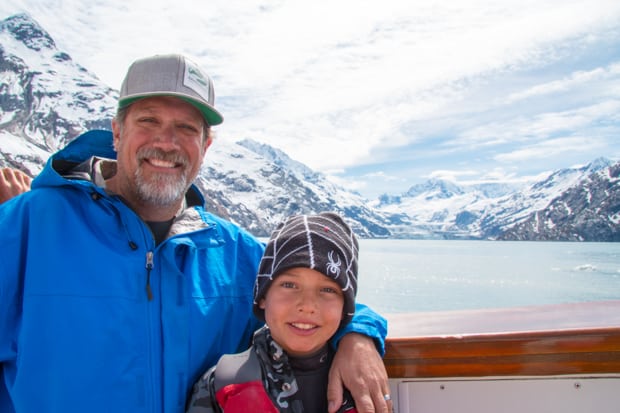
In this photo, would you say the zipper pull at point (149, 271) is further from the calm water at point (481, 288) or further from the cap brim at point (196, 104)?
the calm water at point (481, 288)

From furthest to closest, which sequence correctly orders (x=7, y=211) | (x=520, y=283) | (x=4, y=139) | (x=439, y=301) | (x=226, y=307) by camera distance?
(x=4, y=139) < (x=520, y=283) < (x=439, y=301) < (x=226, y=307) < (x=7, y=211)

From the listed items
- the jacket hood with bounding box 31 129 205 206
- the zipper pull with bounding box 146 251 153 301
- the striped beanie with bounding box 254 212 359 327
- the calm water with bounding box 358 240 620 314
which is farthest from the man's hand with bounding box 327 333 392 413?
the calm water with bounding box 358 240 620 314

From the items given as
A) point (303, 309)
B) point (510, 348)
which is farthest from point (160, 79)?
point (510, 348)

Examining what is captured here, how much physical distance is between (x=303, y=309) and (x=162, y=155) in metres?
0.82

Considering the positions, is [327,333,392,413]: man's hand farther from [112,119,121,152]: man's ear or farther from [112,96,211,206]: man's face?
[112,119,121,152]: man's ear

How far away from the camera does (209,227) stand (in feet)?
5.83

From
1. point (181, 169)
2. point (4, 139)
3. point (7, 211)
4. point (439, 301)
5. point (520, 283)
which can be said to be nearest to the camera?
point (7, 211)

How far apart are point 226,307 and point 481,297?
2236 cm

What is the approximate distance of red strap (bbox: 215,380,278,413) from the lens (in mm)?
1357

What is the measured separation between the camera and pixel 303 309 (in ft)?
4.88

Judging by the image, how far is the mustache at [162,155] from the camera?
1839 mm

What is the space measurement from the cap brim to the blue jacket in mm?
296

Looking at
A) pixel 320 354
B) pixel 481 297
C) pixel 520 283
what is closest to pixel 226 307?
pixel 320 354

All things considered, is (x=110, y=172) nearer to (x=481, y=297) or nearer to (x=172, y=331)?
(x=172, y=331)
